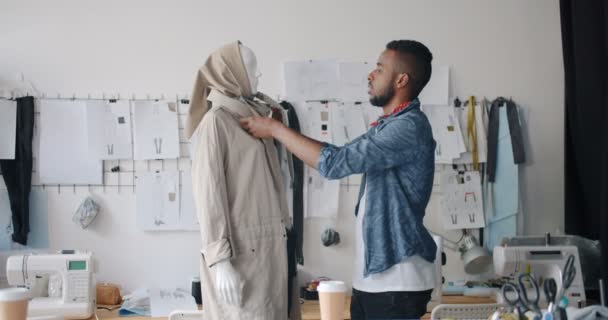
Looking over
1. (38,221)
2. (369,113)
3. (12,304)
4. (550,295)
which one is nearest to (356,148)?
(550,295)

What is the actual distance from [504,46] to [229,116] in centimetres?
205

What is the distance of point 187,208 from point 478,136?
1.57 m

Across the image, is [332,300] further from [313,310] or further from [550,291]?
[313,310]

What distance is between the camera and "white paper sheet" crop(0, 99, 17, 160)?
2.99 metres

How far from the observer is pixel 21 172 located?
2992mm

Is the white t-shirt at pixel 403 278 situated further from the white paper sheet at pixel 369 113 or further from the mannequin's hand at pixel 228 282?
the white paper sheet at pixel 369 113

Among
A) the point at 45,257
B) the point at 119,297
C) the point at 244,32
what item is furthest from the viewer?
the point at 244,32

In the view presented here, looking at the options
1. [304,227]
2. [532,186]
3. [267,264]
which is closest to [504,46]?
[532,186]

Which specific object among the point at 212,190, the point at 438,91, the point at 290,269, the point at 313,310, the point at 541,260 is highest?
the point at 438,91

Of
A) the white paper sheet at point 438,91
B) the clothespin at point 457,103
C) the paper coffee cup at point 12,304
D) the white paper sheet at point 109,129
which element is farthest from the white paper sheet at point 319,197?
the paper coffee cup at point 12,304

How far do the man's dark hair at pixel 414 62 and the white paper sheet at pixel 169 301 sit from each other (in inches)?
53.9

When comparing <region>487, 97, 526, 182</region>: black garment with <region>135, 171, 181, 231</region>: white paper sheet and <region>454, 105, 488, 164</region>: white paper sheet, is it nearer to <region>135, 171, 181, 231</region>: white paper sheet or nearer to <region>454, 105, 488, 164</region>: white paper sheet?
<region>454, 105, 488, 164</region>: white paper sheet

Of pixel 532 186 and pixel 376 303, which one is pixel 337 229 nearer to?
pixel 532 186

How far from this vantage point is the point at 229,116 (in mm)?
1945
